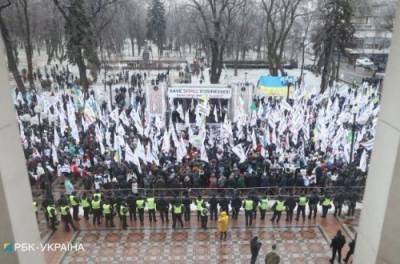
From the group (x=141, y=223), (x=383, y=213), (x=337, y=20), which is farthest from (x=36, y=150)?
(x=337, y=20)

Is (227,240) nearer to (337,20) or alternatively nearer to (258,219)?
(258,219)

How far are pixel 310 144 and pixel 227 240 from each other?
6.61 metres

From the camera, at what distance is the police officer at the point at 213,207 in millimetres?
12008

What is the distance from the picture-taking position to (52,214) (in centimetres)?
1175

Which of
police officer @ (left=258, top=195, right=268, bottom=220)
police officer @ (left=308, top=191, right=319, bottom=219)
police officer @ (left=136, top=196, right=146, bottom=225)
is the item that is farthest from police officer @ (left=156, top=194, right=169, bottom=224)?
police officer @ (left=308, top=191, right=319, bottom=219)

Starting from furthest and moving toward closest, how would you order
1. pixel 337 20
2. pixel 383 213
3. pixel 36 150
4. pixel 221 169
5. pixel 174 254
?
pixel 337 20, pixel 36 150, pixel 221 169, pixel 174 254, pixel 383 213

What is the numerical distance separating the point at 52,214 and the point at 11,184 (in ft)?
24.7

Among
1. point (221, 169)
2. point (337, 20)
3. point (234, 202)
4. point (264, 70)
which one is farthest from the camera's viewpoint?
point (264, 70)

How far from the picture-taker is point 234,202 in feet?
39.5

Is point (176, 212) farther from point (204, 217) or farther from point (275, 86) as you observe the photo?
point (275, 86)

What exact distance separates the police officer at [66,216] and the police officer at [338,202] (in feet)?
28.3

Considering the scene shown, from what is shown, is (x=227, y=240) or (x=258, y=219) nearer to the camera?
(x=227, y=240)

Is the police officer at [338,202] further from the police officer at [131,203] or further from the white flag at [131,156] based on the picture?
the white flag at [131,156]

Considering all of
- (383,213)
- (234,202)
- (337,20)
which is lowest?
(234,202)
